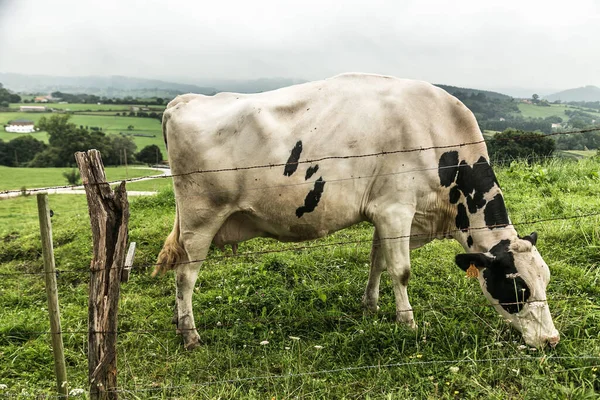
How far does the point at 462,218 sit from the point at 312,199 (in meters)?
1.69

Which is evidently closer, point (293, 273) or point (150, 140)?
point (293, 273)

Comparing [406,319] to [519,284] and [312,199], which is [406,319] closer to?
[519,284]

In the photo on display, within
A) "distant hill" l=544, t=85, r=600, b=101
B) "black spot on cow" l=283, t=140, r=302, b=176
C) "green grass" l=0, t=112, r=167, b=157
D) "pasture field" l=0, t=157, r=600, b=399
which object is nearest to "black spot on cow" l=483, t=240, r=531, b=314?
"pasture field" l=0, t=157, r=600, b=399

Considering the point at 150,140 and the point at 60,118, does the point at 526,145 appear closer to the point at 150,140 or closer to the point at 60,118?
the point at 150,140

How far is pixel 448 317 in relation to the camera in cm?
482

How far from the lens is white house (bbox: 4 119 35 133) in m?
97.3

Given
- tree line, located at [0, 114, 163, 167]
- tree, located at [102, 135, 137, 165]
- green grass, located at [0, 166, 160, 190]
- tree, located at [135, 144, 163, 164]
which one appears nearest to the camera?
green grass, located at [0, 166, 160, 190]

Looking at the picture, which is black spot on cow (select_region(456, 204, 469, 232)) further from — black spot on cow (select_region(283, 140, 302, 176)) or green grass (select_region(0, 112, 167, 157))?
green grass (select_region(0, 112, 167, 157))

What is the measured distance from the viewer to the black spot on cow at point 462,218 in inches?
195

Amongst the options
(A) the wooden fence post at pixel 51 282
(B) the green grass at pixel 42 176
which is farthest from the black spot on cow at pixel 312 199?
(B) the green grass at pixel 42 176

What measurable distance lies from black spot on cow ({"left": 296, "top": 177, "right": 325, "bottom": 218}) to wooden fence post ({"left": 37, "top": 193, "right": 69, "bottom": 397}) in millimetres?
2411

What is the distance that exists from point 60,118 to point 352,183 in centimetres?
10361

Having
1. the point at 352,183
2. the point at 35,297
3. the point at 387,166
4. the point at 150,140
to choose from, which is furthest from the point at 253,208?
the point at 150,140

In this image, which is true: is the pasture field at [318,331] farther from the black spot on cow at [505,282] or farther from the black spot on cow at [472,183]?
the black spot on cow at [472,183]
